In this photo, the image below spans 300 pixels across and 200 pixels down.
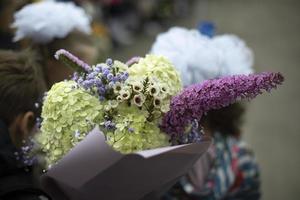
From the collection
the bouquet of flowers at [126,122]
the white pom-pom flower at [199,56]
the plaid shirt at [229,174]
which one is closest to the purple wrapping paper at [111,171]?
the bouquet of flowers at [126,122]

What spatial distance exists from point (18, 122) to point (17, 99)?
8cm

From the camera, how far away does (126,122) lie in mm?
1306

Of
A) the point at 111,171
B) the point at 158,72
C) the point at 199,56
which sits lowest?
the point at 111,171

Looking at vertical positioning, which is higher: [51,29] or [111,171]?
[51,29]

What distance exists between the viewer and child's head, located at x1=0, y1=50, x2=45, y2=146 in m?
1.68

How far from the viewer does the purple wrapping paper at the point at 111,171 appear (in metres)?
1.21

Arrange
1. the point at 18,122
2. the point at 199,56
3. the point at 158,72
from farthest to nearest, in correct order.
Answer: the point at 199,56
the point at 18,122
the point at 158,72

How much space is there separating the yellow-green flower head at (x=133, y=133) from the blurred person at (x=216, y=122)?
0.46 metres

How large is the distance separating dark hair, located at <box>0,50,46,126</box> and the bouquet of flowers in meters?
0.33

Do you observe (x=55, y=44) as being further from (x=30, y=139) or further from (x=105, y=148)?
(x=105, y=148)

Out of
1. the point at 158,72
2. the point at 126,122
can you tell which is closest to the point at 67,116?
the point at 126,122

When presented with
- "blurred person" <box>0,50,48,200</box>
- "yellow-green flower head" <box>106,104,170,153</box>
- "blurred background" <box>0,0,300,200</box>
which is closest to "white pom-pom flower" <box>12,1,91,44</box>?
"blurred person" <box>0,50,48,200</box>

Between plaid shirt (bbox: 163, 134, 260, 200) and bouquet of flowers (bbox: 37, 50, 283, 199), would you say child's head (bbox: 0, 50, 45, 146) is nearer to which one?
bouquet of flowers (bbox: 37, 50, 283, 199)

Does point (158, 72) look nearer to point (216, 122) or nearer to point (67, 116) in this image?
point (67, 116)
